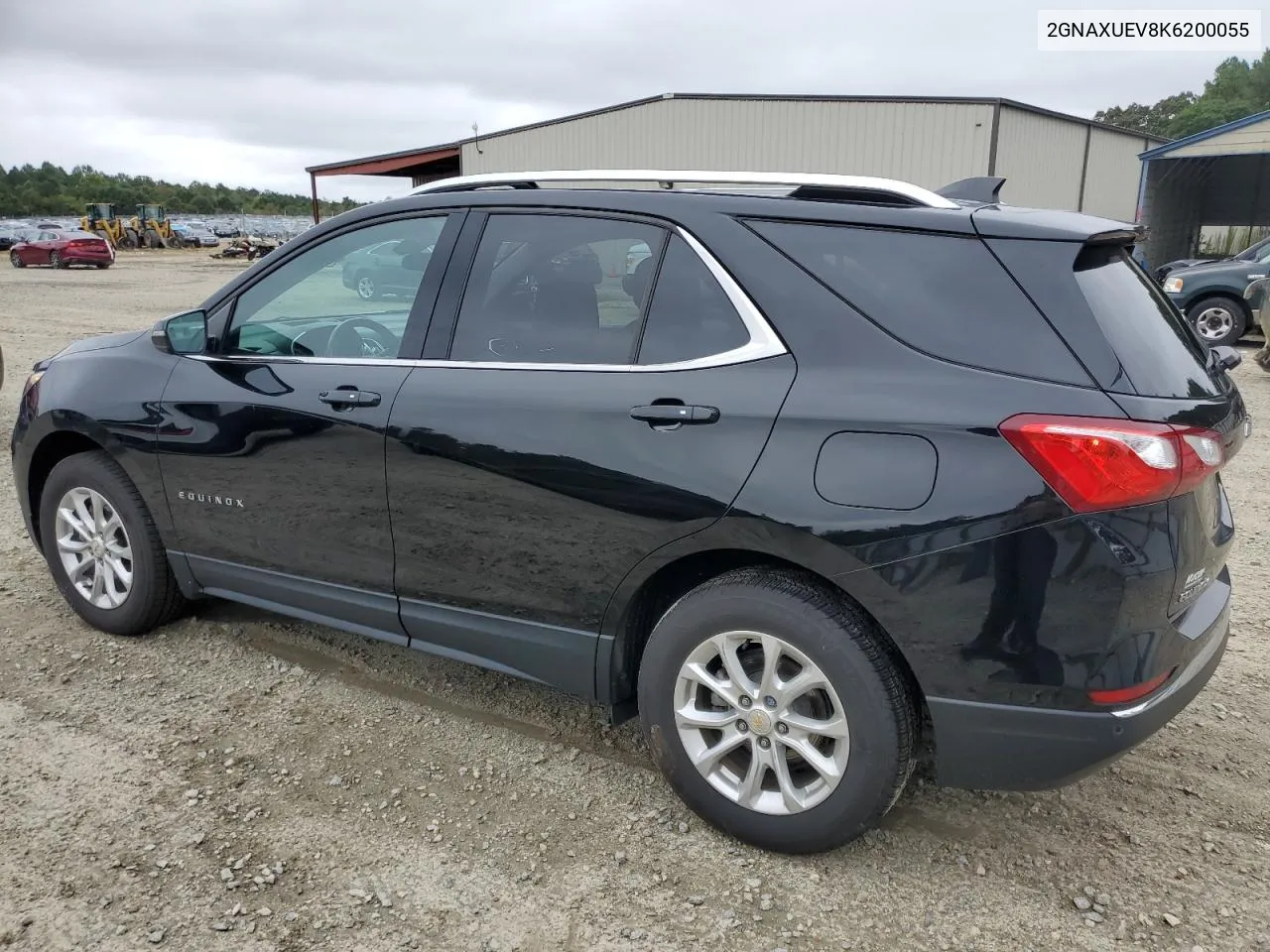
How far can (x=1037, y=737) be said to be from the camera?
7.70 feet

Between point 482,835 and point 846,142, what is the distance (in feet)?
64.6

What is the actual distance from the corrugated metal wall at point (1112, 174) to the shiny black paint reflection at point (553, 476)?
24.2 m

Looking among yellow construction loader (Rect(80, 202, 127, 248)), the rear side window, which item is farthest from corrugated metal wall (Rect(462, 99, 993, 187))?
yellow construction loader (Rect(80, 202, 127, 248))

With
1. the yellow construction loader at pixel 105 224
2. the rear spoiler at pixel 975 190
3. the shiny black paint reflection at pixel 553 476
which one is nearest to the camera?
the shiny black paint reflection at pixel 553 476

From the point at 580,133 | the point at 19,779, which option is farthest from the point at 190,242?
the point at 19,779

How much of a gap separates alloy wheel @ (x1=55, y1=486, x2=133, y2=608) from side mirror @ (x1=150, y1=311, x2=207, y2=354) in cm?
74

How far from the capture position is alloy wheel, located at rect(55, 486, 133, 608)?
3975mm

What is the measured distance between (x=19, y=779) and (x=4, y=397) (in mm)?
7264

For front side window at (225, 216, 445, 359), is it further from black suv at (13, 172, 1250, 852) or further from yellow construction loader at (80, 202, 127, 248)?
yellow construction loader at (80, 202, 127, 248)

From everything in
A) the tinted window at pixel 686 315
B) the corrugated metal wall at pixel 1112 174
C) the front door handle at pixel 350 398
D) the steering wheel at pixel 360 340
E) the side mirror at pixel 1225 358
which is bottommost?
the front door handle at pixel 350 398

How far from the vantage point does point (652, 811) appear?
297cm

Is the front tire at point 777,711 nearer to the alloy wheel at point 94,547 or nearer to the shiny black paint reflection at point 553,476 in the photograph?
the shiny black paint reflection at point 553,476

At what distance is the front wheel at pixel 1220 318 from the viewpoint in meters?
13.6

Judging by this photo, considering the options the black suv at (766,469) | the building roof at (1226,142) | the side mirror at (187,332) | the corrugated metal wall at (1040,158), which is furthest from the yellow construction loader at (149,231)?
the black suv at (766,469)
